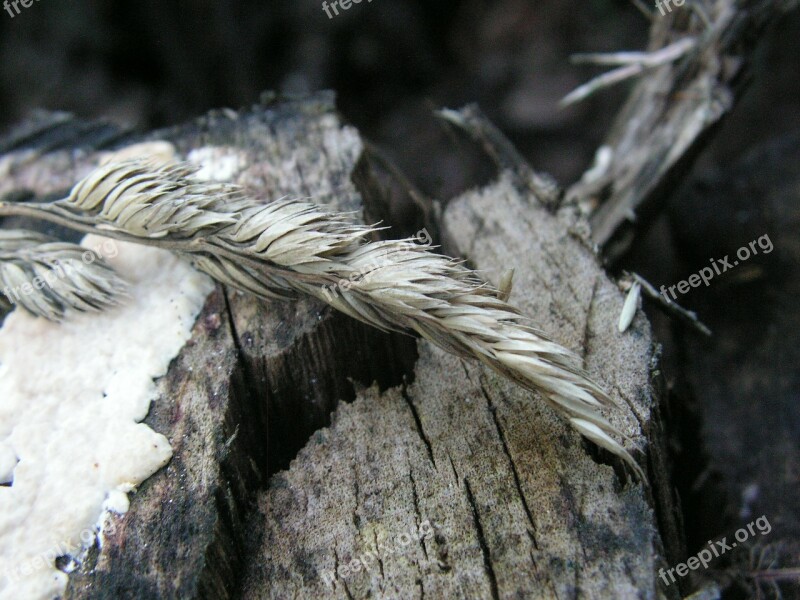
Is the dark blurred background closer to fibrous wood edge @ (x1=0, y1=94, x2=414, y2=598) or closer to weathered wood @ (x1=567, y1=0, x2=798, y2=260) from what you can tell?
weathered wood @ (x1=567, y1=0, x2=798, y2=260)

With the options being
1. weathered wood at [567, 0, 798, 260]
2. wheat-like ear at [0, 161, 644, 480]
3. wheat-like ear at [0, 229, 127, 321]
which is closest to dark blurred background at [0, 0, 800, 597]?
weathered wood at [567, 0, 798, 260]

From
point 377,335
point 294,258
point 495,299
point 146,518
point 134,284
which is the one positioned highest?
point 134,284

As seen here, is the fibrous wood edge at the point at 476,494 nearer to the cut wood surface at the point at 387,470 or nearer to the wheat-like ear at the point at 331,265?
the cut wood surface at the point at 387,470

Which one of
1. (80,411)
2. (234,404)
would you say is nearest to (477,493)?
(234,404)

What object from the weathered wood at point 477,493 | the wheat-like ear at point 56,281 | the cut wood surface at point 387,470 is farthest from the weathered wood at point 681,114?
the wheat-like ear at point 56,281

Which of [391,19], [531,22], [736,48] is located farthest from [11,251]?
[531,22]

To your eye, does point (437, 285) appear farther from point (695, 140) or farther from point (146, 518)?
point (695, 140)
